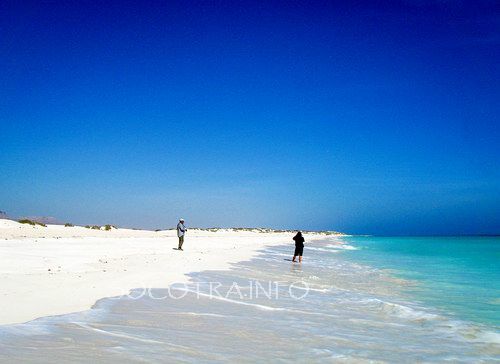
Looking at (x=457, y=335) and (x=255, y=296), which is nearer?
(x=457, y=335)

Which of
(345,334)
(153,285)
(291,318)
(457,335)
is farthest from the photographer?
(153,285)

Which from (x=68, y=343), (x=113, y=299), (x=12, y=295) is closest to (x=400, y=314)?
(x=113, y=299)

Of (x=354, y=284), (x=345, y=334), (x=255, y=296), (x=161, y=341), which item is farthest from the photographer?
(x=354, y=284)

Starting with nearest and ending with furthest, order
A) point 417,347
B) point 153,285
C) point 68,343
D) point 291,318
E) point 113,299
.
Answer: point 68,343, point 417,347, point 291,318, point 113,299, point 153,285

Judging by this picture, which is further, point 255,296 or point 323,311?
point 255,296

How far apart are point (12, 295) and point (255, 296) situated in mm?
5236

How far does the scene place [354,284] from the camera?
14.3 metres

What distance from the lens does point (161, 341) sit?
18.8 ft

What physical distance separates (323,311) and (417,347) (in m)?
2.65

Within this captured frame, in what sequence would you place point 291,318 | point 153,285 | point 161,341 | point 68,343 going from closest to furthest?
1. point 68,343
2. point 161,341
3. point 291,318
4. point 153,285

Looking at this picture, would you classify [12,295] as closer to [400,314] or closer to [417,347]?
[417,347]

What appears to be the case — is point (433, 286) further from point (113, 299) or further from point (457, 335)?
point (113, 299)

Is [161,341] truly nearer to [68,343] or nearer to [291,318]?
[68,343]

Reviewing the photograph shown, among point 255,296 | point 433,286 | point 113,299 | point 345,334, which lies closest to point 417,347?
point 345,334
